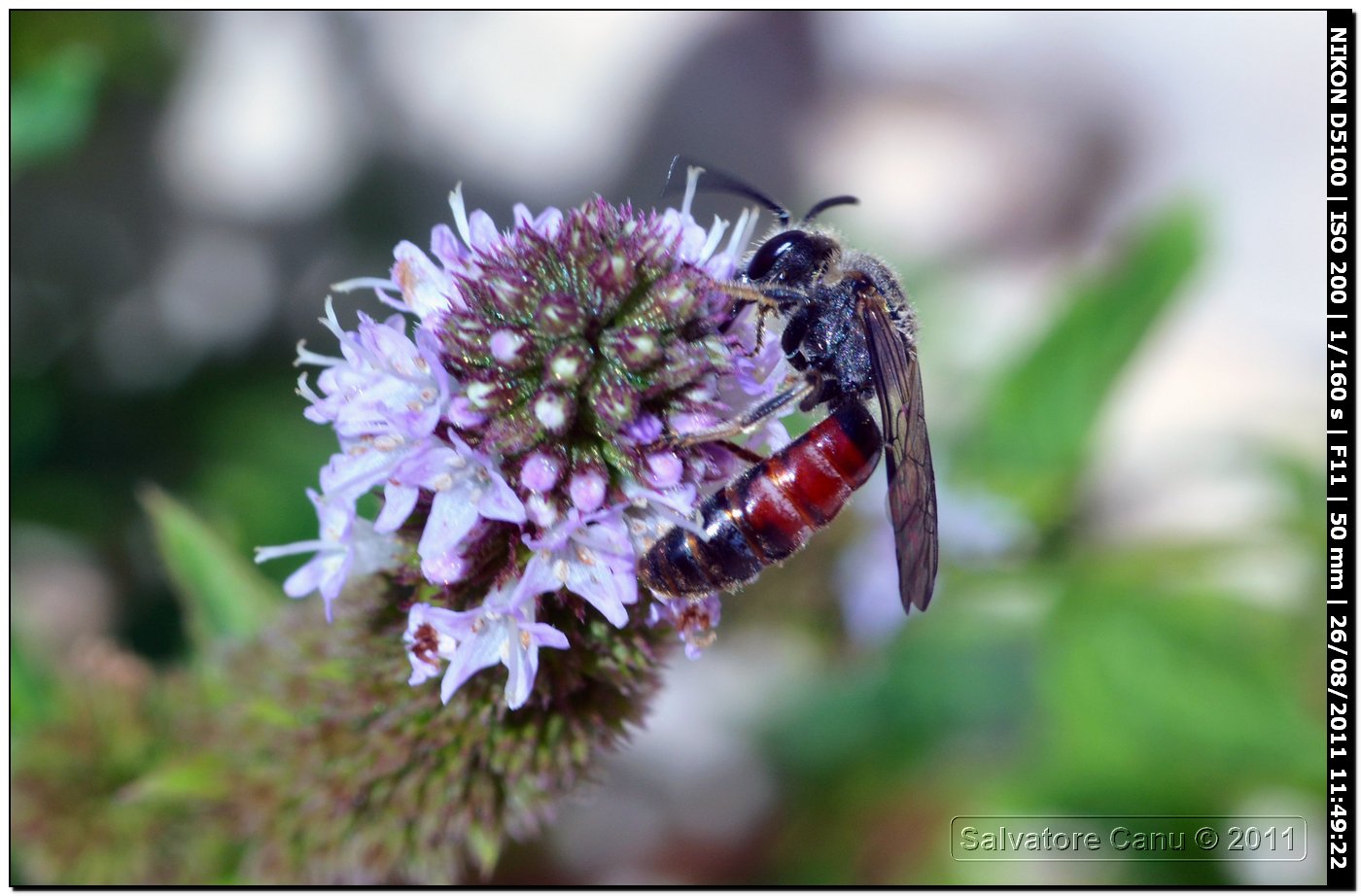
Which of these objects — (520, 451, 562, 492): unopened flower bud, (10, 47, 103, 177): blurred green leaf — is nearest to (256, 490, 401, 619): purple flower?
(520, 451, 562, 492): unopened flower bud

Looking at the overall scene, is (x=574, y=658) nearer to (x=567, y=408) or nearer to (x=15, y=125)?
(x=567, y=408)

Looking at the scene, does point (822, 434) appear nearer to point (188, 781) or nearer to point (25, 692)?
point (188, 781)

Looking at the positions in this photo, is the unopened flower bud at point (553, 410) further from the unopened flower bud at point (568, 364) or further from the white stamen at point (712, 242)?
the white stamen at point (712, 242)

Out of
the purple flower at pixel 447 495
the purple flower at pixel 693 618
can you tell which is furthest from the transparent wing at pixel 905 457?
the purple flower at pixel 447 495

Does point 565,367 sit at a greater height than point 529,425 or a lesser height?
greater

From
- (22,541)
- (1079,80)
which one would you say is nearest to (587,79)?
(1079,80)

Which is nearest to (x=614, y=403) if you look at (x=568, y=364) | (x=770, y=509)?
(x=568, y=364)
